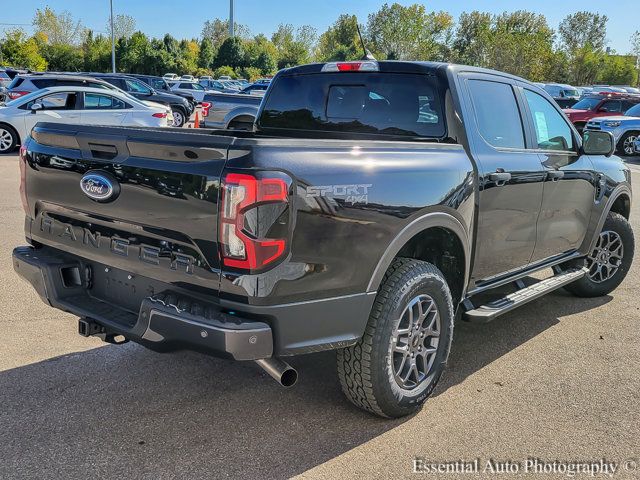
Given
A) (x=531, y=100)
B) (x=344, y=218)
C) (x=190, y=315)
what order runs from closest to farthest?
(x=190, y=315), (x=344, y=218), (x=531, y=100)

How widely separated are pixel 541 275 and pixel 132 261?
4.68 meters

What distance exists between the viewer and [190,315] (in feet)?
8.87

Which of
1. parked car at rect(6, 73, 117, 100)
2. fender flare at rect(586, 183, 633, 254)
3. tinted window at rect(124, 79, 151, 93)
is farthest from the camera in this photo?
tinted window at rect(124, 79, 151, 93)

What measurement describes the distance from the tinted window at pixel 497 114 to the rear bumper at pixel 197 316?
1.68 m

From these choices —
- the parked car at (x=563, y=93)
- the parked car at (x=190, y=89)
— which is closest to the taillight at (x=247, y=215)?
the parked car at (x=190, y=89)

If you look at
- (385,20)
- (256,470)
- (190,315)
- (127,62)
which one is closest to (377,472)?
(256,470)

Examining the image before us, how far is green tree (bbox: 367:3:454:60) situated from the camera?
242ft

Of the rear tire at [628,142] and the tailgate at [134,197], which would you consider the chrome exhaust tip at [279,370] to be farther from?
the rear tire at [628,142]

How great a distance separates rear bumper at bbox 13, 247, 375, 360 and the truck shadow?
559 millimetres

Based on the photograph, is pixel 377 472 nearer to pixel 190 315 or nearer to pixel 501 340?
pixel 190 315

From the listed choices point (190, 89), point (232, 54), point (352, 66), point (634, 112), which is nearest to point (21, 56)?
point (232, 54)

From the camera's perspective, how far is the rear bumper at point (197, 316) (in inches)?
104

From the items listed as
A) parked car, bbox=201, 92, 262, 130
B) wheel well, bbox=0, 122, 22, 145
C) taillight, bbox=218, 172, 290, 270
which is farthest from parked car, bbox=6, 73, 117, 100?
taillight, bbox=218, 172, 290, 270

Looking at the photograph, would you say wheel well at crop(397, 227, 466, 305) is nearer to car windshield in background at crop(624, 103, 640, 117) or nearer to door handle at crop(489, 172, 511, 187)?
door handle at crop(489, 172, 511, 187)
